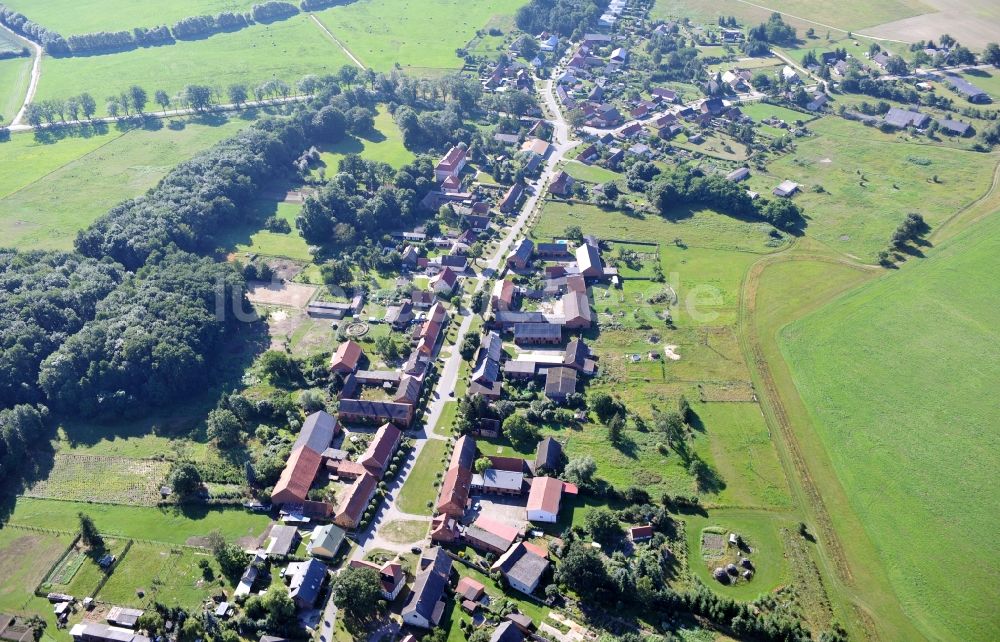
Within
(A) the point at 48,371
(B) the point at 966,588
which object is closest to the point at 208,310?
(A) the point at 48,371

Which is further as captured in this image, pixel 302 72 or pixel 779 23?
pixel 779 23

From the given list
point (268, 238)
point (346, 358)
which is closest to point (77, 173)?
point (268, 238)

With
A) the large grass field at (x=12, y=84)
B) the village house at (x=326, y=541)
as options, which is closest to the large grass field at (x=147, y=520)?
the village house at (x=326, y=541)

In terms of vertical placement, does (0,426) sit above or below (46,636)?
above

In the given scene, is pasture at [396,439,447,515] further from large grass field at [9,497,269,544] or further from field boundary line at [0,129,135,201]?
field boundary line at [0,129,135,201]

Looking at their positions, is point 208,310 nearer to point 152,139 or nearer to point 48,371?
point 48,371

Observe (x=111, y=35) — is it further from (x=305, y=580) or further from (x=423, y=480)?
(x=305, y=580)
